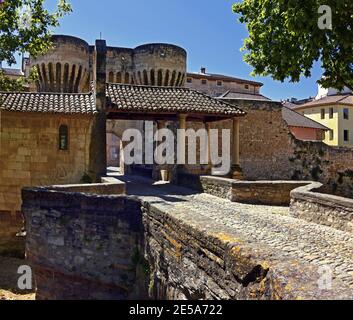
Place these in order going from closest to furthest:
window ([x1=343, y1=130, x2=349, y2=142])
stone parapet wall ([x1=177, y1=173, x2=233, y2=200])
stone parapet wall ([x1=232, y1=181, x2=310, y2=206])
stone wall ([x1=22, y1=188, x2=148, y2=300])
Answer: stone wall ([x1=22, y1=188, x2=148, y2=300]) → stone parapet wall ([x1=232, y1=181, x2=310, y2=206]) → stone parapet wall ([x1=177, y1=173, x2=233, y2=200]) → window ([x1=343, y1=130, x2=349, y2=142])

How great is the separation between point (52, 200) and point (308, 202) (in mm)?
7055

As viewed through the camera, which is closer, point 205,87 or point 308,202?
point 308,202

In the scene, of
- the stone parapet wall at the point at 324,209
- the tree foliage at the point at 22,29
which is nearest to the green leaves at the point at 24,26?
the tree foliage at the point at 22,29

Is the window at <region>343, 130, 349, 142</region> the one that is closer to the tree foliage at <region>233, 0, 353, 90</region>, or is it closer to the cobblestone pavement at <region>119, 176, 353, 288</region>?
the tree foliage at <region>233, 0, 353, 90</region>

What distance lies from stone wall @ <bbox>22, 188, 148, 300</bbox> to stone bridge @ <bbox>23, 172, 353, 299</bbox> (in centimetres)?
3

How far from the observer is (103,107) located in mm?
14328

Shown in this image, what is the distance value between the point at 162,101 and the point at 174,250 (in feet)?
33.3

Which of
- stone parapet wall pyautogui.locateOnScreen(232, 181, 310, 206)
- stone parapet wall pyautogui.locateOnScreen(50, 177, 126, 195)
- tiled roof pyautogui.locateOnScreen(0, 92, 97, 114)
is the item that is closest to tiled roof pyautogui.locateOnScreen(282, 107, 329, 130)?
stone parapet wall pyautogui.locateOnScreen(232, 181, 310, 206)

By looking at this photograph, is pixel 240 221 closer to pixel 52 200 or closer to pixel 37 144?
pixel 52 200

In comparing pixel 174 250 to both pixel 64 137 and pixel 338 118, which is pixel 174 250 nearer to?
pixel 64 137

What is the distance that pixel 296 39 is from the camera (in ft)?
36.7

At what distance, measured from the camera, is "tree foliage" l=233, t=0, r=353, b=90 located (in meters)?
9.79
